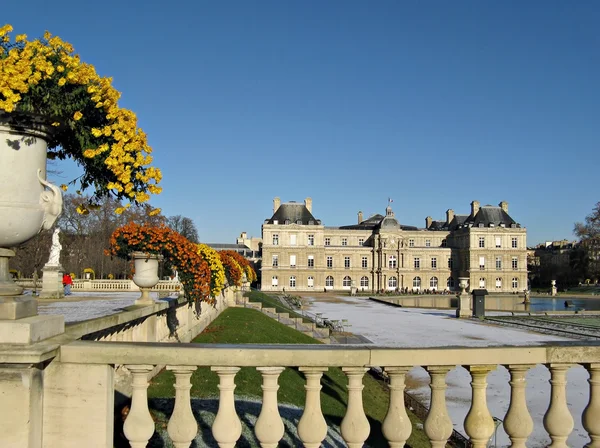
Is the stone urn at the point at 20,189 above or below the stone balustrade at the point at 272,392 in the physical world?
above

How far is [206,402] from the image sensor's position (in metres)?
7.06

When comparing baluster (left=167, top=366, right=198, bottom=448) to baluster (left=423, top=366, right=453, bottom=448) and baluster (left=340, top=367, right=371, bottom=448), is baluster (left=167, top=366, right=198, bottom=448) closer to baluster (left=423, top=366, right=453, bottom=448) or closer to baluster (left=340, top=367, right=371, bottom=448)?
baluster (left=340, top=367, right=371, bottom=448)

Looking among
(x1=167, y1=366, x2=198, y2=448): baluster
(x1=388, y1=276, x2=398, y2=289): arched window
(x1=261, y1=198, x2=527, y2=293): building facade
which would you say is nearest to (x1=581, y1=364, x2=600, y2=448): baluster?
(x1=167, y1=366, x2=198, y2=448): baluster

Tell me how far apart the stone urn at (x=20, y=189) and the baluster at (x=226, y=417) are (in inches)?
52.4

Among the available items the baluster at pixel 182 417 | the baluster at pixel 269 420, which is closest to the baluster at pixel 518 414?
the baluster at pixel 269 420

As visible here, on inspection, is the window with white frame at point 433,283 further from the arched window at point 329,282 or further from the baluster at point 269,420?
the baluster at point 269,420

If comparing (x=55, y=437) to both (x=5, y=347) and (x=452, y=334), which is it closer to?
(x=5, y=347)

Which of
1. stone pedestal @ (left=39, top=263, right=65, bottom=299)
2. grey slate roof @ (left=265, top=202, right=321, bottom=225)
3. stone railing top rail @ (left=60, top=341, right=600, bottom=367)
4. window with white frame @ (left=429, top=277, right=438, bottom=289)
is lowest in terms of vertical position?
window with white frame @ (left=429, top=277, right=438, bottom=289)

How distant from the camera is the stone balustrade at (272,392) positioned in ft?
10.4

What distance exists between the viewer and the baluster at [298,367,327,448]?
124 inches

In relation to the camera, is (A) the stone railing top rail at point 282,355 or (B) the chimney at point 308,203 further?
(B) the chimney at point 308,203

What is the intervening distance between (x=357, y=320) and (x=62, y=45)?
29.8 m

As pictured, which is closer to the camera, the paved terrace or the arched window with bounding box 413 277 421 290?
the paved terrace

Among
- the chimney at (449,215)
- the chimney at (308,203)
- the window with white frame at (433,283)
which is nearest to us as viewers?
the window with white frame at (433,283)
